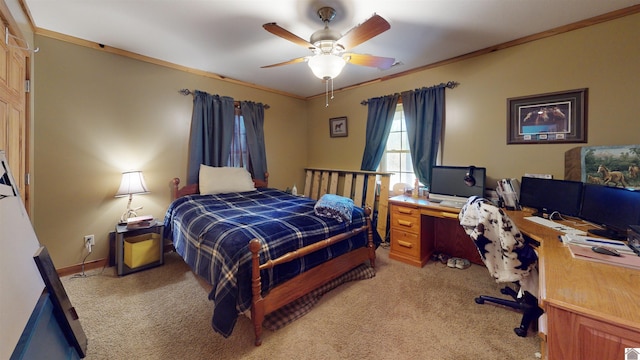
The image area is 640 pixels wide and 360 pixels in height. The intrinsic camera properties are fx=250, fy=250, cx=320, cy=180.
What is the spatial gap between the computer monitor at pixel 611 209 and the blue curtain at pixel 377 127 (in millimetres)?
2159

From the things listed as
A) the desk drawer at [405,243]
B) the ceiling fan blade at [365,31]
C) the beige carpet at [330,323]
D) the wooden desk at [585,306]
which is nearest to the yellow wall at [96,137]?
the beige carpet at [330,323]

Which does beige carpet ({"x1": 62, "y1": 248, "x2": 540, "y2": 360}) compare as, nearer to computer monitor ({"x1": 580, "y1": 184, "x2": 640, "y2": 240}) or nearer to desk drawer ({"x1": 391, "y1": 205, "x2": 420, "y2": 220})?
desk drawer ({"x1": 391, "y1": 205, "x2": 420, "y2": 220})

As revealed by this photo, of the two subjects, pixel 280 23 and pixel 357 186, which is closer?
pixel 280 23

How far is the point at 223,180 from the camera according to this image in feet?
11.2

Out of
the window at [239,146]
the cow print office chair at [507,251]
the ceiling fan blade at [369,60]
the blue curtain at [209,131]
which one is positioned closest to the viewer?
the cow print office chair at [507,251]

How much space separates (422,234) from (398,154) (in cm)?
132

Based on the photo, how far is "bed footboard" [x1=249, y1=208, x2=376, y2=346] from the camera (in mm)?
1662

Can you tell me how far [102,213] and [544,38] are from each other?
4870 millimetres

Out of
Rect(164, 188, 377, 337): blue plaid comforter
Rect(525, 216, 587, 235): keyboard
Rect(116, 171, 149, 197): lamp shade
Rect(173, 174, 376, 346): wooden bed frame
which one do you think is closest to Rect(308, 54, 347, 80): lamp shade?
Rect(164, 188, 377, 337): blue plaid comforter

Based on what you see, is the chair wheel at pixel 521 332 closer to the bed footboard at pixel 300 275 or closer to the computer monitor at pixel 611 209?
the computer monitor at pixel 611 209

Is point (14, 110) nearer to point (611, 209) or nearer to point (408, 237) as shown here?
point (408, 237)

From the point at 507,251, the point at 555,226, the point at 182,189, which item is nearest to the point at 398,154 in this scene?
the point at 555,226

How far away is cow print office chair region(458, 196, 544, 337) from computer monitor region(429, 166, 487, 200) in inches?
37.7

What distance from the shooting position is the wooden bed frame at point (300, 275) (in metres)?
1.66
